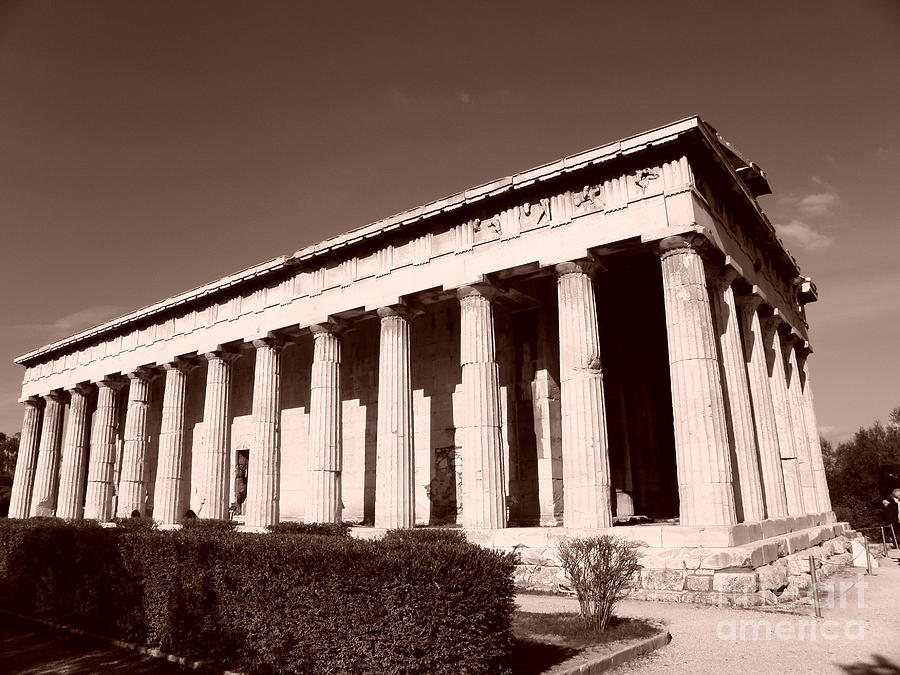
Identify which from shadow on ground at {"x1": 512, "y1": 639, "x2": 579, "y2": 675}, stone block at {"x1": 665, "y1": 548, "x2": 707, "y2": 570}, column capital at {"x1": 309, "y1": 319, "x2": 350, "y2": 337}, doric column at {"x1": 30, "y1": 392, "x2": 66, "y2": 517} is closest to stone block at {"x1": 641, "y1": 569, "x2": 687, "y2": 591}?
stone block at {"x1": 665, "y1": 548, "x2": 707, "y2": 570}

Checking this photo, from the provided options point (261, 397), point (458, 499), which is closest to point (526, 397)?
point (458, 499)

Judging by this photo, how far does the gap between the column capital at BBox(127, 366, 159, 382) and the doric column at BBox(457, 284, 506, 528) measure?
575 inches

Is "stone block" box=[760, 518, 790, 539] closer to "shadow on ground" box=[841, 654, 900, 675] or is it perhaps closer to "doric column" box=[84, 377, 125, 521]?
"shadow on ground" box=[841, 654, 900, 675]

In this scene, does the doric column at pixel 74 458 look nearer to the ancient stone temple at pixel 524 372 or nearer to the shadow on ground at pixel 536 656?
the ancient stone temple at pixel 524 372

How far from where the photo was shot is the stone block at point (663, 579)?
11.8m

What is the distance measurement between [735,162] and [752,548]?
33.8 ft

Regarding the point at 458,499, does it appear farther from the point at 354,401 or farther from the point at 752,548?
the point at 752,548

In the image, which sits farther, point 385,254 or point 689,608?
point 385,254

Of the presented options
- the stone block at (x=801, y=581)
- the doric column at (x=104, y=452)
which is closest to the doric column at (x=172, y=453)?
the doric column at (x=104, y=452)

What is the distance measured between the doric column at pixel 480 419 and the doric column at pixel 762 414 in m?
6.53

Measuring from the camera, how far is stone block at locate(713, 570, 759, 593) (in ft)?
36.3

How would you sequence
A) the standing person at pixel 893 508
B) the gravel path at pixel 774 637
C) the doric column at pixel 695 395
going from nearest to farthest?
the gravel path at pixel 774 637 → the doric column at pixel 695 395 → the standing person at pixel 893 508

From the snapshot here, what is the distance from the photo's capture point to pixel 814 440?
21734 mm

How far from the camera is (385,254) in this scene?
1877cm
